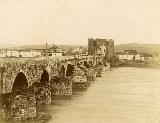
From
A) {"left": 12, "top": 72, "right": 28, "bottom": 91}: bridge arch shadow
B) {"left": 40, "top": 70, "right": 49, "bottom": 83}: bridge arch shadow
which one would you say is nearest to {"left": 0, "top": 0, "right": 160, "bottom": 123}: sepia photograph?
{"left": 12, "top": 72, "right": 28, "bottom": 91}: bridge arch shadow

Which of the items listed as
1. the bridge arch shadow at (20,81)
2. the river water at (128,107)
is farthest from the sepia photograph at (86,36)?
the bridge arch shadow at (20,81)

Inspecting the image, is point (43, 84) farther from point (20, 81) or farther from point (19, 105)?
point (19, 105)

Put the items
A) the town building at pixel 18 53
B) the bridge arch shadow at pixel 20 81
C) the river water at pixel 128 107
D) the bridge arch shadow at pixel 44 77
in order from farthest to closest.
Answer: the bridge arch shadow at pixel 44 77
the bridge arch shadow at pixel 20 81
the town building at pixel 18 53
the river water at pixel 128 107

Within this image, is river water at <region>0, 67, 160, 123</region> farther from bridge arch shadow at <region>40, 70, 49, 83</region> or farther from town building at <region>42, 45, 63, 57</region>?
bridge arch shadow at <region>40, 70, 49, 83</region>

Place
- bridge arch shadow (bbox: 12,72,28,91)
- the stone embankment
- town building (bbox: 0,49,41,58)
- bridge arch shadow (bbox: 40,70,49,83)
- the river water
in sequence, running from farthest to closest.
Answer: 1. bridge arch shadow (bbox: 40,70,49,83)
2. bridge arch shadow (bbox: 12,72,28,91)
3. the stone embankment
4. town building (bbox: 0,49,41,58)
5. the river water

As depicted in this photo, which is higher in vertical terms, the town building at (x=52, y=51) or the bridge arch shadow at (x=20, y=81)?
the town building at (x=52, y=51)

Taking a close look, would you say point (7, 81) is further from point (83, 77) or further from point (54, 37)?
point (83, 77)

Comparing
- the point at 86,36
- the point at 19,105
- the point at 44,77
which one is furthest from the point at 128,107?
the point at 44,77

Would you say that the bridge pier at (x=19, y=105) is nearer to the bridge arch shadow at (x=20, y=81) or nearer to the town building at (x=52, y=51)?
the bridge arch shadow at (x=20, y=81)

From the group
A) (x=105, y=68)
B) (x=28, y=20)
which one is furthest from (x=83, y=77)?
(x=28, y=20)
